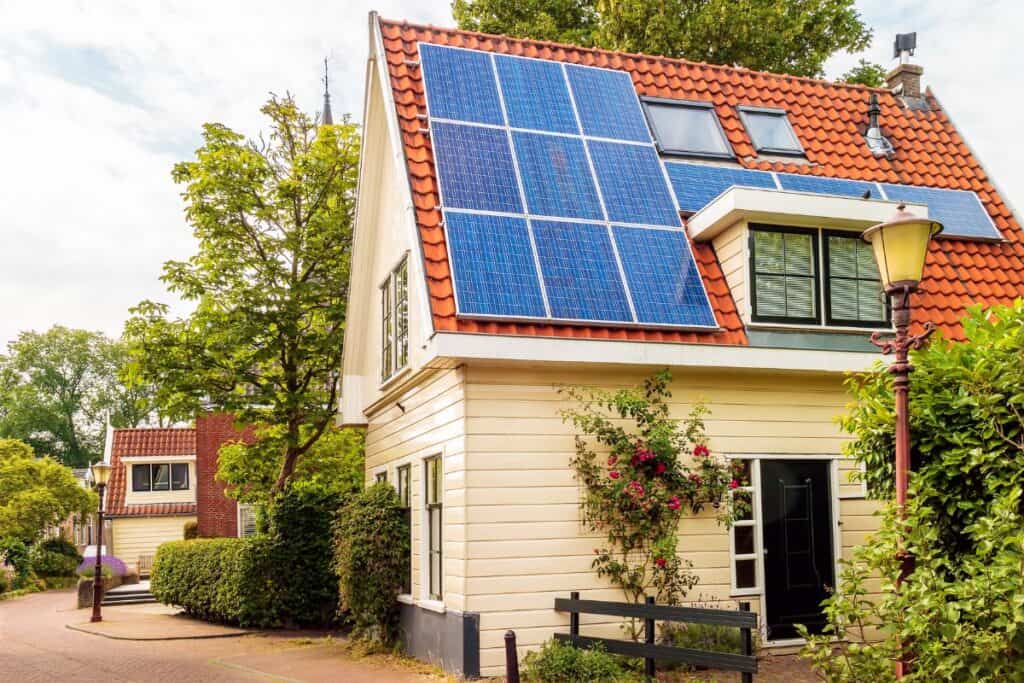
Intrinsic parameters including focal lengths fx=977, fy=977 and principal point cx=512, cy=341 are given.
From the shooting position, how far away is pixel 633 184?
43.4 feet

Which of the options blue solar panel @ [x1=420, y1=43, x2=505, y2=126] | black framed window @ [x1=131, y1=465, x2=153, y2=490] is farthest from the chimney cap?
black framed window @ [x1=131, y1=465, x2=153, y2=490]

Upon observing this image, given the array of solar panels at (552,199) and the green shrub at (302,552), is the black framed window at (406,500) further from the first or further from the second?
the green shrub at (302,552)

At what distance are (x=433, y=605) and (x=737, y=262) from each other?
18.9 feet

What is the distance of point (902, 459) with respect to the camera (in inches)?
269

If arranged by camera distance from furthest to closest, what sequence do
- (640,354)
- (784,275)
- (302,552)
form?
(302,552), (784,275), (640,354)

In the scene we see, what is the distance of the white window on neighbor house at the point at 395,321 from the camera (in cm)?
1413

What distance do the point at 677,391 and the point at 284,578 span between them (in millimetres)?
9811

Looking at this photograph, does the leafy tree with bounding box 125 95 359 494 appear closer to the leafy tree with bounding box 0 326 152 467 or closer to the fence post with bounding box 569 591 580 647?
the fence post with bounding box 569 591 580 647

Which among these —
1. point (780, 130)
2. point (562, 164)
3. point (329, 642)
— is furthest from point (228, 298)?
point (780, 130)

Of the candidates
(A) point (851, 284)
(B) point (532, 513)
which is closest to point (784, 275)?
(A) point (851, 284)

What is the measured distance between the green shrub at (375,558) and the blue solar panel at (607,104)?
600cm

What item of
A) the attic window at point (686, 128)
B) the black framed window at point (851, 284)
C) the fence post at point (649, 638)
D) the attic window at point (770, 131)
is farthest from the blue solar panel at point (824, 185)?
the fence post at point (649, 638)

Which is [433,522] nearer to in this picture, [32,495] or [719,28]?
[719,28]

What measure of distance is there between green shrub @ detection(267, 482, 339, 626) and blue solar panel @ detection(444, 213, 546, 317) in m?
8.57
